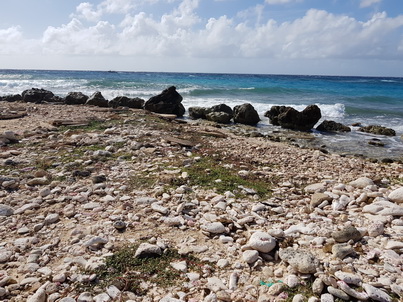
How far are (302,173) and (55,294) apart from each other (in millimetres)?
5568

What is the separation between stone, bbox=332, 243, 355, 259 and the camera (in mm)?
3391

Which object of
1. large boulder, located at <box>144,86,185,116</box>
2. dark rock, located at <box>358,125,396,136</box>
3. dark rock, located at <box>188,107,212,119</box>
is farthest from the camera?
large boulder, located at <box>144,86,185,116</box>

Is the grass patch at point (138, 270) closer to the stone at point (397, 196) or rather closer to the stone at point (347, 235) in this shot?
the stone at point (347, 235)

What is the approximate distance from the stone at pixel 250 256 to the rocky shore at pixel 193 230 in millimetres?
16

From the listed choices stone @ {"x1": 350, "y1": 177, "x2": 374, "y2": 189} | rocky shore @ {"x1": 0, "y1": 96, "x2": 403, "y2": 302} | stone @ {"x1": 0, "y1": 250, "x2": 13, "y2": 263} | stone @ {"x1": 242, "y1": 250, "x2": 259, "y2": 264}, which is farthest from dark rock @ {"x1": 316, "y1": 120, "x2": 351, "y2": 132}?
stone @ {"x1": 0, "y1": 250, "x2": 13, "y2": 263}

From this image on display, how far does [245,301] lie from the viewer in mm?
2908

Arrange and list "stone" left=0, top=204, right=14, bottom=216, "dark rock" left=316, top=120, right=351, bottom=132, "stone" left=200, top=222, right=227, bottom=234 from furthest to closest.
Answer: "dark rock" left=316, top=120, right=351, bottom=132 < "stone" left=0, top=204, right=14, bottom=216 < "stone" left=200, top=222, right=227, bottom=234

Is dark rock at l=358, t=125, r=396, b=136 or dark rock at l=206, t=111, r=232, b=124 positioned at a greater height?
dark rock at l=206, t=111, r=232, b=124

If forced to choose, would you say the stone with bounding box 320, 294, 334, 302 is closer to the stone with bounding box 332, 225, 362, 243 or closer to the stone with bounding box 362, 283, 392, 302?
the stone with bounding box 362, 283, 392, 302

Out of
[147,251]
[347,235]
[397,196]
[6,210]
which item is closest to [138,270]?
[147,251]

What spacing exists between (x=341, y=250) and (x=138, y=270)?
2236 millimetres

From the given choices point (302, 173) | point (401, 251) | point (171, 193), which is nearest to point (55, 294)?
point (171, 193)

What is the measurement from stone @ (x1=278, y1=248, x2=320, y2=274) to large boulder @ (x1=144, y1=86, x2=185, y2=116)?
54.7ft

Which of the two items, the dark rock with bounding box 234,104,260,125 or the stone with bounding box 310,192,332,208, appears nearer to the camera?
the stone with bounding box 310,192,332,208
